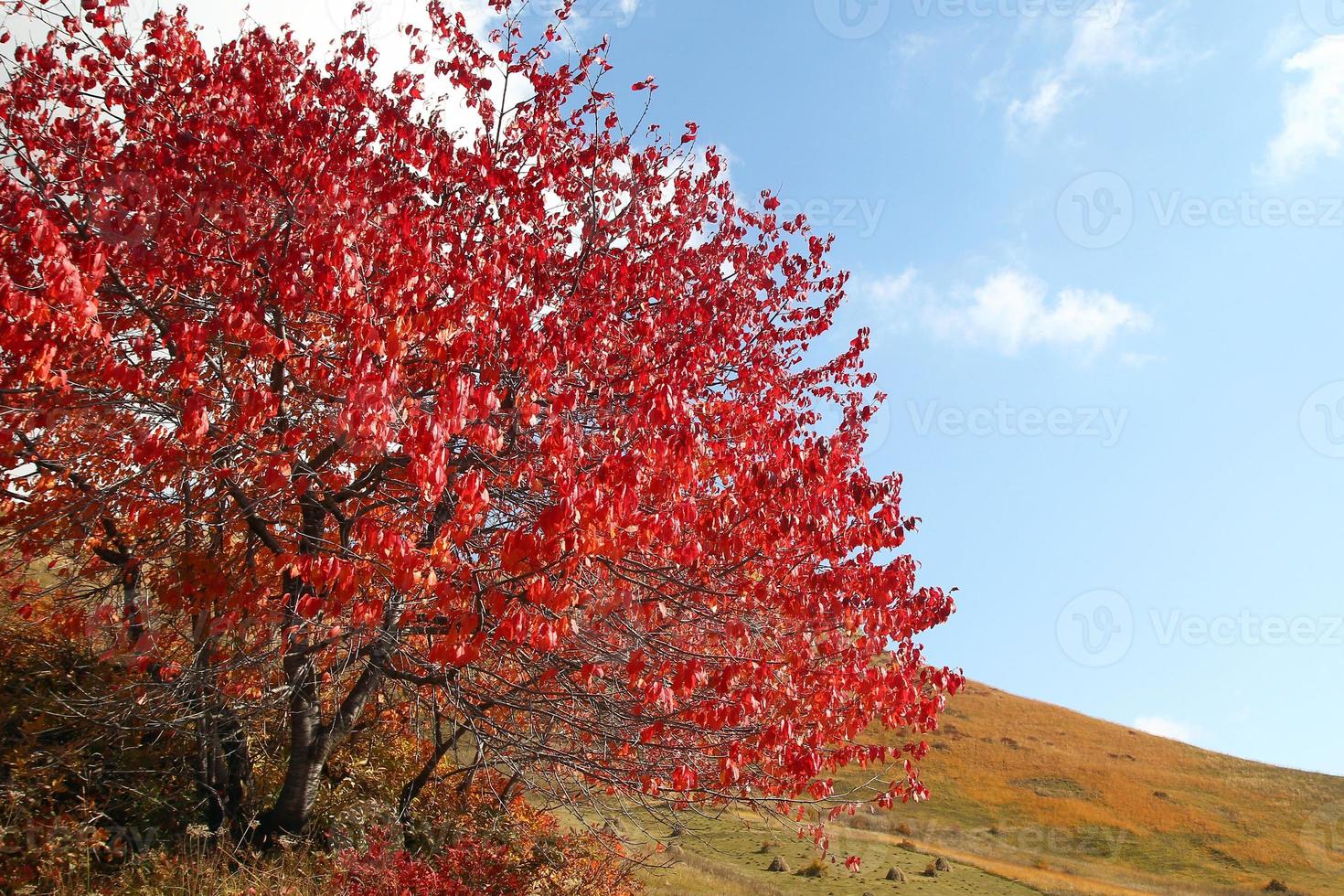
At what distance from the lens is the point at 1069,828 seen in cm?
4397

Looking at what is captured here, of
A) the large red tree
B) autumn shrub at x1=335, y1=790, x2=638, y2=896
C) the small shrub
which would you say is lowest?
the small shrub

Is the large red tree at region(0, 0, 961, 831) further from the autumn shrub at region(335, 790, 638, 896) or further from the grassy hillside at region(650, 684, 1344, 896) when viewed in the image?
the grassy hillside at region(650, 684, 1344, 896)

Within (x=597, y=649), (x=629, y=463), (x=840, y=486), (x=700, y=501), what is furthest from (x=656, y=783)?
(x=629, y=463)

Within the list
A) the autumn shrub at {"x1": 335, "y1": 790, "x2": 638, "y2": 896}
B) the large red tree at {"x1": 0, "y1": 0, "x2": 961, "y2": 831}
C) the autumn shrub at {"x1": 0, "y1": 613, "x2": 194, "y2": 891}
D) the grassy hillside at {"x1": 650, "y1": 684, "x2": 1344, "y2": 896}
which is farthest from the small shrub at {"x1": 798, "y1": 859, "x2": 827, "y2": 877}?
the autumn shrub at {"x1": 0, "y1": 613, "x2": 194, "y2": 891}

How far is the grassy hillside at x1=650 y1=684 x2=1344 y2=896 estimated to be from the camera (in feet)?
91.5

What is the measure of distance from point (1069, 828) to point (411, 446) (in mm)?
48227

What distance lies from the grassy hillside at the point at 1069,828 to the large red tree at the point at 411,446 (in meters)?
10.4

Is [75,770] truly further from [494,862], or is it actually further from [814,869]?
[814,869]

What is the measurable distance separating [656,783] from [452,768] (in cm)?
872

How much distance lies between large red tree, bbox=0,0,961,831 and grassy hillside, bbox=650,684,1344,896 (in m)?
10.4

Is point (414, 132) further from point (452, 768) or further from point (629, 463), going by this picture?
point (452, 768)

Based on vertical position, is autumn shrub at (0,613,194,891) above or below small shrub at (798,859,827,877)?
above

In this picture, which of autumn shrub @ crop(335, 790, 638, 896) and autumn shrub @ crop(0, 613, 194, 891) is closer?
autumn shrub @ crop(0, 613, 194, 891)

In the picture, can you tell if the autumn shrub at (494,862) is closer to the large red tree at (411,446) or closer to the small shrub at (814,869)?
the large red tree at (411,446)
